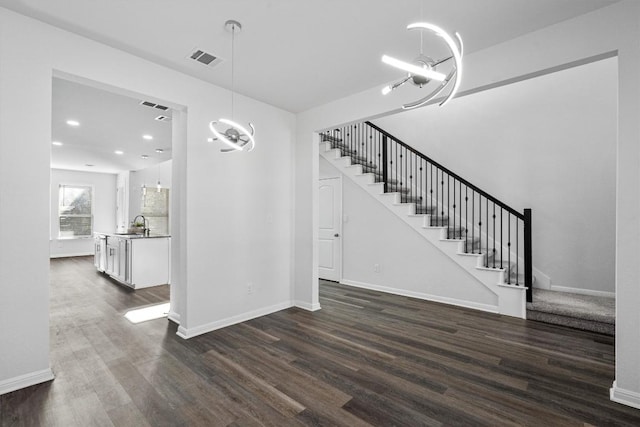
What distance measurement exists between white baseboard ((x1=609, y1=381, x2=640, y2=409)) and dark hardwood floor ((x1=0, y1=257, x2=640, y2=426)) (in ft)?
0.21

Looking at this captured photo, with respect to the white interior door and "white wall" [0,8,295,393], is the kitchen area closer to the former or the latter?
"white wall" [0,8,295,393]

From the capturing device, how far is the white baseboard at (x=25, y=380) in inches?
92.4

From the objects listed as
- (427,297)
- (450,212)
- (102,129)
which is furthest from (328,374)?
(102,129)

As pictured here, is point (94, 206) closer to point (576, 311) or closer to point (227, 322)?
point (227, 322)

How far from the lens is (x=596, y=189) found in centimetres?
442

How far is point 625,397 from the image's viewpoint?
223 cm

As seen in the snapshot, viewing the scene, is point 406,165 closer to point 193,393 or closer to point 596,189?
point 596,189

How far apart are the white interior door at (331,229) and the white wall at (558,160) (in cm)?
A: 241

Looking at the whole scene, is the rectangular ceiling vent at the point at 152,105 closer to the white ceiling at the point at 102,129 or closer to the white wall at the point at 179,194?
the white ceiling at the point at 102,129

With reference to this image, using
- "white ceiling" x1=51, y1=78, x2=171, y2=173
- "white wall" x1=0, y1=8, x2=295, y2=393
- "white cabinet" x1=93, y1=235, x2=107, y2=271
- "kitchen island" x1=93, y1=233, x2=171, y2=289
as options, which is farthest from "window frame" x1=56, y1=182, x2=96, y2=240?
"white wall" x1=0, y1=8, x2=295, y2=393

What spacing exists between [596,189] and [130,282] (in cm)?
785

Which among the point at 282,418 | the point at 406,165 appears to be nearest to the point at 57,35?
the point at 282,418

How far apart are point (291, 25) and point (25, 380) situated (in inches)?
143

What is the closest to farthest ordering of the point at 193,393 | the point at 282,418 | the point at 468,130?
the point at 282,418 < the point at 193,393 < the point at 468,130
